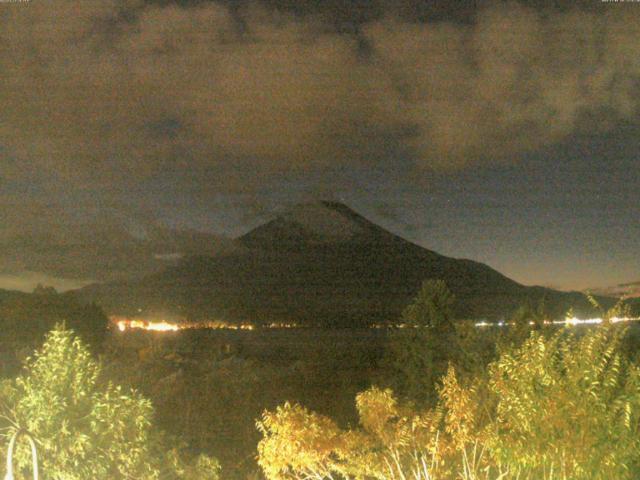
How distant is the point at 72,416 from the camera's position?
7.66 m

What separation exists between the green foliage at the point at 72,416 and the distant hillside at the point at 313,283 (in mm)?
74569

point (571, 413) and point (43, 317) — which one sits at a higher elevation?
point (43, 317)

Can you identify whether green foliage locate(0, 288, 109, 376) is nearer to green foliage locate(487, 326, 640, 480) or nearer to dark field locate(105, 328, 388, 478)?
dark field locate(105, 328, 388, 478)

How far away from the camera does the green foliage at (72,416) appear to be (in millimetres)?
→ 7402

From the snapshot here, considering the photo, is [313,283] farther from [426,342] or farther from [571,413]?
[571,413]

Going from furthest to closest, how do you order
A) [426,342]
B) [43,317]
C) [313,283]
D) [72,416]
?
[313,283]
[43,317]
[426,342]
[72,416]

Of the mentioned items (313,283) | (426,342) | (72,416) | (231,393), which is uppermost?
(313,283)

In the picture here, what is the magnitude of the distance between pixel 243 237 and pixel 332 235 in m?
16.5

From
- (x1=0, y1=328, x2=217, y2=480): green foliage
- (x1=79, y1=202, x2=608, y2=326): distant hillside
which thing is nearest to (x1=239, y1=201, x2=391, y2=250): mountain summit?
(x1=79, y1=202, x2=608, y2=326): distant hillside

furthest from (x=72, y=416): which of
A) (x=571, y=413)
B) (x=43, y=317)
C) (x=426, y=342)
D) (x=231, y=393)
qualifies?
(x=43, y=317)

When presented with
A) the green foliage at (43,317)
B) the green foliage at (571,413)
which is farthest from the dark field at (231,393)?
the green foliage at (571,413)

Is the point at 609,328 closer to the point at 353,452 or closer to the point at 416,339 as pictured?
the point at 353,452

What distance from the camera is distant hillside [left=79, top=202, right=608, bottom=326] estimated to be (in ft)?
321

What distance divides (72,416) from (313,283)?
11151 cm
